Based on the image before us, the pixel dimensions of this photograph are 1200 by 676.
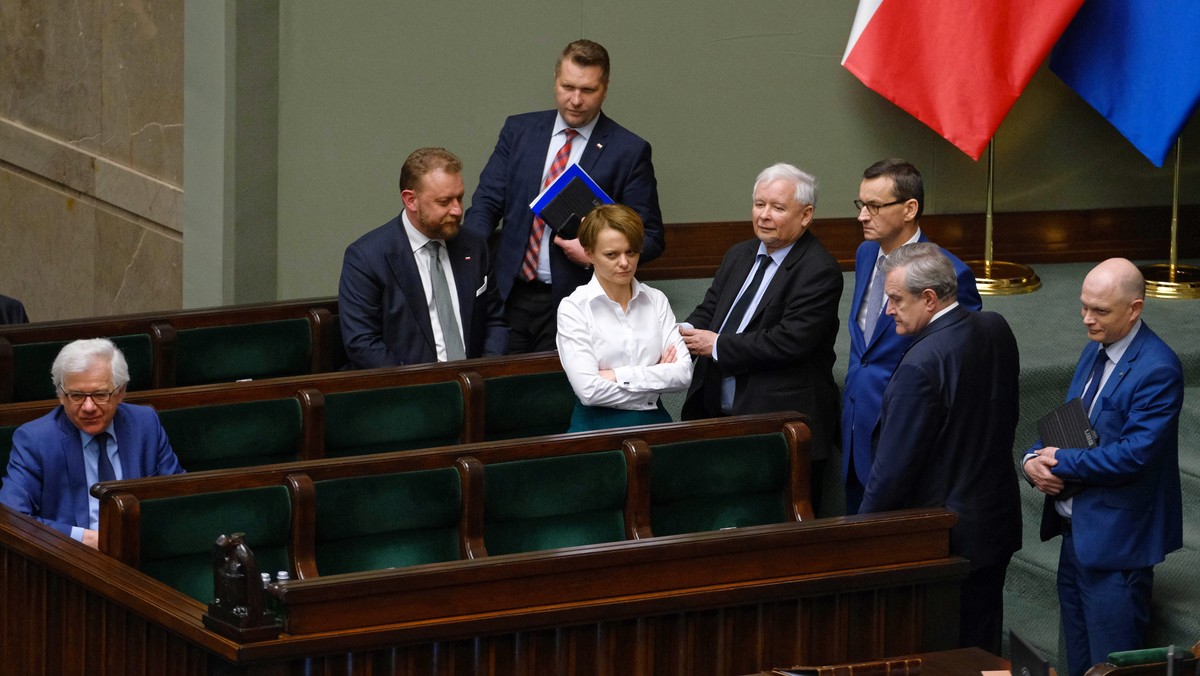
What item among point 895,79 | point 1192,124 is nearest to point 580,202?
point 895,79

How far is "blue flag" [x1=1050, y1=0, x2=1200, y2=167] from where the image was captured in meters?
5.96

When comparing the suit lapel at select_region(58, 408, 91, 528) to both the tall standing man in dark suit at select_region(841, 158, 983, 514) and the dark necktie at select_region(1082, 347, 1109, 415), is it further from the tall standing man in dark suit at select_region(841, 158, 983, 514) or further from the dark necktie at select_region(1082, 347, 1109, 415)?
the dark necktie at select_region(1082, 347, 1109, 415)

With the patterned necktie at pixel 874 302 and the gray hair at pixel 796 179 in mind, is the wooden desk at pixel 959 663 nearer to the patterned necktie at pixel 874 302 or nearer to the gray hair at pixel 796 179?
the patterned necktie at pixel 874 302

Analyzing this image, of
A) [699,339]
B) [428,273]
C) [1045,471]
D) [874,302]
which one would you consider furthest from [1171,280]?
[428,273]

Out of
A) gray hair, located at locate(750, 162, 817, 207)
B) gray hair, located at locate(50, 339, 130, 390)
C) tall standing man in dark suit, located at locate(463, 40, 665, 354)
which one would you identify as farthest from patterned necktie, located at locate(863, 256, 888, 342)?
gray hair, located at locate(50, 339, 130, 390)

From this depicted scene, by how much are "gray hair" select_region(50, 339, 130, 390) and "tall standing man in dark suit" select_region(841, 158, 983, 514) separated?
191 cm

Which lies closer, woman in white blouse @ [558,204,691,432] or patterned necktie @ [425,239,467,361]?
woman in white blouse @ [558,204,691,432]

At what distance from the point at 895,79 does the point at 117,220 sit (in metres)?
3.45

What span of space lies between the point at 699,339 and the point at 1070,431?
3.53 ft

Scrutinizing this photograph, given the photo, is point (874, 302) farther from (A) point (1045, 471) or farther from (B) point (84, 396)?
(B) point (84, 396)

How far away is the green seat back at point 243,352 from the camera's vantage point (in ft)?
16.5

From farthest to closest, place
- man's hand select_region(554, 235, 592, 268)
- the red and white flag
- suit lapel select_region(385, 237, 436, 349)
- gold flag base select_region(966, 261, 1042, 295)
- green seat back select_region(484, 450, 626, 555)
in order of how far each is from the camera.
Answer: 1. gold flag base select_region(966, 261, 1042, 295)
2. the red and white flag
3. man's hand select_region(554, 235, 592, 268)
4. suit lapel select_region(385, 237, 436, 349)
5. green seat back select_region(484, 450, 626, 555)

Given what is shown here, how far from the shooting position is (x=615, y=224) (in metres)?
4.27

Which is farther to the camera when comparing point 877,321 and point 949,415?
point 877,321
